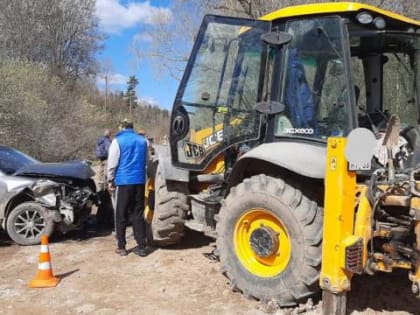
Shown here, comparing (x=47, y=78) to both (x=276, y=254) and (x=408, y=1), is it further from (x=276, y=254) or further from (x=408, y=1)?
(x=276, y=254)

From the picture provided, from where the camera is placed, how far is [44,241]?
5285mm

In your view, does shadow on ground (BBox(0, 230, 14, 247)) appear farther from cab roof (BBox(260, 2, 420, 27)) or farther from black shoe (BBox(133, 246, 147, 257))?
cab roof (BBox(260, 2, 420, 27))

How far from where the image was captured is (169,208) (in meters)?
6.01

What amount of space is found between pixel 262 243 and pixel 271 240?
112mm

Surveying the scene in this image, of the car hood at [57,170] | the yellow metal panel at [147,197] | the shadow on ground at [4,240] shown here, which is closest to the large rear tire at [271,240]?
the yellow metal panel at [147,197]

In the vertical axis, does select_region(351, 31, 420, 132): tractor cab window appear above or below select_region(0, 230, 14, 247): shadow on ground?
above

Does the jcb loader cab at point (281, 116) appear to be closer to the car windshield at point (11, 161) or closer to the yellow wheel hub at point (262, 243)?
the yellow wheel hub at point (262, 243)

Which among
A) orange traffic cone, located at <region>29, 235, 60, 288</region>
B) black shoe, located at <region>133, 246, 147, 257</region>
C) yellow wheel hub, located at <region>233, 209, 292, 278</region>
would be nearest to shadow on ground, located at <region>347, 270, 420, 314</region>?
yellow wheel hub, located at <region>233, 209, 292, 278</region>

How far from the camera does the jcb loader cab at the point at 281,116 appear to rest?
14.3 ft

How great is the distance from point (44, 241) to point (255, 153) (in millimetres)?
2485

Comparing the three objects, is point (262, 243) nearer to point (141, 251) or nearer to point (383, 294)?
point (383, 294)

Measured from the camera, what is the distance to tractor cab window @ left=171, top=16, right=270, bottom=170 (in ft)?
16.8

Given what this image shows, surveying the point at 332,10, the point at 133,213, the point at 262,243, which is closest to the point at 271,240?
the point at 262,243

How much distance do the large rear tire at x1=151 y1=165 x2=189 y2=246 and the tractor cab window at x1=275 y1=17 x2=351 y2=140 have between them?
1.72m
